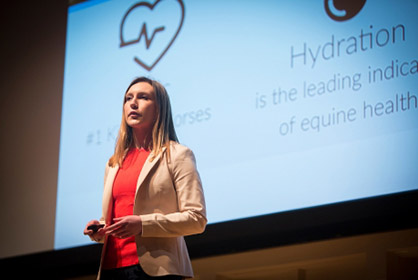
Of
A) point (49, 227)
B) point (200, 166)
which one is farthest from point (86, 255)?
point (200, 166)

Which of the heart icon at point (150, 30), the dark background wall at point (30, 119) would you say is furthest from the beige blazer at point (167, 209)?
the dark background wall at point (30, 119)

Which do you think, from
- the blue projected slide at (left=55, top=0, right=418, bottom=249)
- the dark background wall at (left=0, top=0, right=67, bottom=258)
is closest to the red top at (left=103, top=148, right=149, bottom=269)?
the blue projected slide at (left=55, top=0, right=418, bottom=249)

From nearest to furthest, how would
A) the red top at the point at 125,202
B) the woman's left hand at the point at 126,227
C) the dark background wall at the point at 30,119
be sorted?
the woman's left hand at the point at 126,227 < the red top at the point at 125,202 < the dark background wall at the point at 30,119

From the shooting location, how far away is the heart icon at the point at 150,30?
390 centimetres

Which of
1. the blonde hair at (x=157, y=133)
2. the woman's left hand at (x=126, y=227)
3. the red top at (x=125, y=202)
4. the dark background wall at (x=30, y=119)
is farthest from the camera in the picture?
the dark background wall at (x=30, y=119)

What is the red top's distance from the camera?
6.57 feet

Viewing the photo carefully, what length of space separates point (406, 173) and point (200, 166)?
111 cm

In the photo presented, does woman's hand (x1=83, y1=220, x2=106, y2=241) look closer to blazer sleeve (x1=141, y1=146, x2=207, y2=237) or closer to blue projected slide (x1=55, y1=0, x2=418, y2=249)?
blazer sleeve (x1=141, y1=146, x2=207, y2=237)

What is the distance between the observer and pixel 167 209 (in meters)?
2.06

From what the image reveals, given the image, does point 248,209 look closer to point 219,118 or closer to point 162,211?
point 219,118

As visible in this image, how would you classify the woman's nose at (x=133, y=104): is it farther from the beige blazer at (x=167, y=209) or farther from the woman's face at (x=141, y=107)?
the beige blazer at (x=167, y=209)

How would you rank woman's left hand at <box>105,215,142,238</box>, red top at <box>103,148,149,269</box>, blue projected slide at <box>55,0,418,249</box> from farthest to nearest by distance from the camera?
blue projected slide at <box>55,0,418,249</box> < red top at <box>103,148,149,269</box> < woman's left hand at <box>105,215,142,238</box>

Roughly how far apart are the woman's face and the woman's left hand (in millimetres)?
402

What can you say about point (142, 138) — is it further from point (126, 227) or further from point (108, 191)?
point (126, 227)
